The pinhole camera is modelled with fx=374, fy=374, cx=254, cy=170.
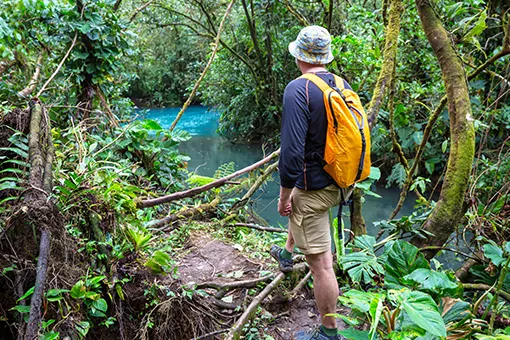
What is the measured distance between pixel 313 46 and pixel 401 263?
134 centimetres

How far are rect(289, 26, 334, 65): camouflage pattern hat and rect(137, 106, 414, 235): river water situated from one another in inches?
94.4

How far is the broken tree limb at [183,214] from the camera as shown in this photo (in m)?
3.72

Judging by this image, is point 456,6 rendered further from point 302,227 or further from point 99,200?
point 99,200

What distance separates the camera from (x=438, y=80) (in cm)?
567

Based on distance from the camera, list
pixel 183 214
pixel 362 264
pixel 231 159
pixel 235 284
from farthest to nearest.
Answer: pixel 231 159, pixel 183 214, pixel 235 284, pixel 362 264

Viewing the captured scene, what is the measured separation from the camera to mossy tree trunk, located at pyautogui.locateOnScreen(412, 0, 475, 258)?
2379mm

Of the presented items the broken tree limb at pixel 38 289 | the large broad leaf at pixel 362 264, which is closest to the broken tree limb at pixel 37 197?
the broken tree limb at pixel 38 289

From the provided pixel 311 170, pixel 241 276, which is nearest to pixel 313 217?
pixel 311 170

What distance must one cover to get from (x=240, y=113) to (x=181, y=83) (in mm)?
9693

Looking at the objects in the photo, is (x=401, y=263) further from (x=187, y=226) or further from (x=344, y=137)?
(x=187, y=226)

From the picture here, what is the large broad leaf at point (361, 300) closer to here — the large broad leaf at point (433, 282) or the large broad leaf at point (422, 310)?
the large broad leaf at point (422, 310)

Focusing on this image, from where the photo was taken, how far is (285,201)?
2324mm

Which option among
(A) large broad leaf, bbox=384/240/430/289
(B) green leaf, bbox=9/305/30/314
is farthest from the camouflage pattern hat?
(B) green leaf, bbox=9/305/30/314

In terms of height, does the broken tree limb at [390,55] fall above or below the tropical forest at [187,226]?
above
